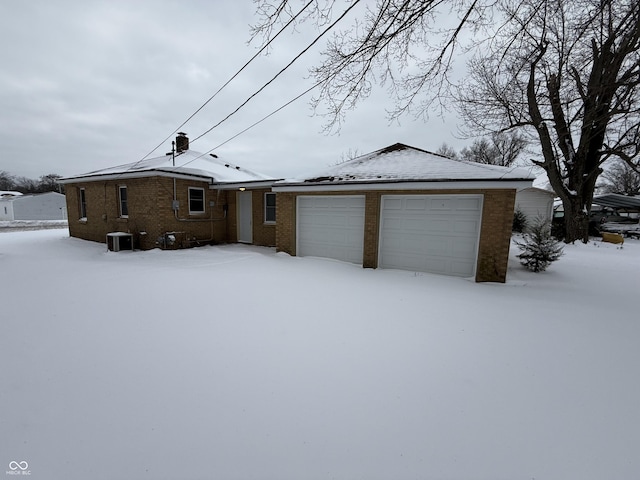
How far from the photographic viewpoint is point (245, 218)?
39.7ft

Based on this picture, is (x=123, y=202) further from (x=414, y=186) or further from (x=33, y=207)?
(x=33, y=207)

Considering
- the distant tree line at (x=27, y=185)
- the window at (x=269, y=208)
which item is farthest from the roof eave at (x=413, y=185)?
the distant tree line at (x=27, y=185)

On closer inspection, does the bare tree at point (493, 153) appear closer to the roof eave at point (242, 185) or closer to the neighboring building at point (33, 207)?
the roof eave at point (242, 185)

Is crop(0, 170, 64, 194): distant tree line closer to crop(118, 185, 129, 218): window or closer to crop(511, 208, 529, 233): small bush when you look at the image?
crop(118, 185, 129, 218): window

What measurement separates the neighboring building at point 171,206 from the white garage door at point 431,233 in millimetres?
5208

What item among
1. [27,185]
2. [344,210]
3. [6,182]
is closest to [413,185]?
[344,210]

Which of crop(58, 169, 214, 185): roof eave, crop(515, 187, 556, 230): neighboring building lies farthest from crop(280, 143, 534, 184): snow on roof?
crop(515, 187, 556, 230): neighboring building

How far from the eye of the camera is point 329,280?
6.60m

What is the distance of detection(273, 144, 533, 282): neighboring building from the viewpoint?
6.55 m

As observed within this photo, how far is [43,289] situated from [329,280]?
5.98 meters

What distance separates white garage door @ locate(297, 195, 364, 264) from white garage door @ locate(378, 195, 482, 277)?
792 mm

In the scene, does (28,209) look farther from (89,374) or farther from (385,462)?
(385,462)

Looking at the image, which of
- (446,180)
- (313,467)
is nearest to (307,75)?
(446,180)

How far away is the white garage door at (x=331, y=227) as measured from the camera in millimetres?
8273
